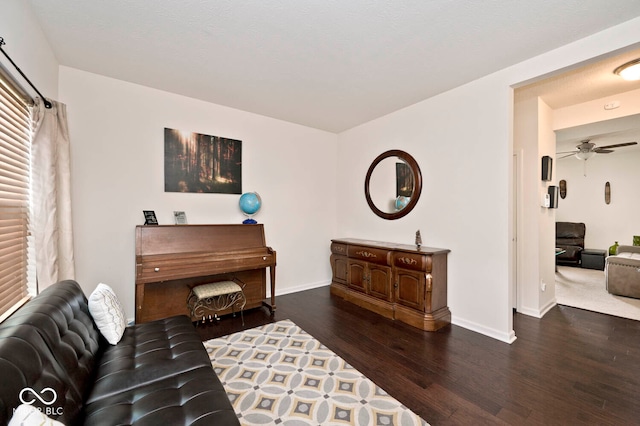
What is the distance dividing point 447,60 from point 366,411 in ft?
9.88

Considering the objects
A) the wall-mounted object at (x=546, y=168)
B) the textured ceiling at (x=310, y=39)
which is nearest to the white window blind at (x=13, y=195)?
the textured ceiling at (x=310, y=39)

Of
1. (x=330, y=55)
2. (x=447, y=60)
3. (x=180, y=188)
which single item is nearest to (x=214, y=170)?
(x=180, y=188)

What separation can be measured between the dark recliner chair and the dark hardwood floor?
3756 millimetres

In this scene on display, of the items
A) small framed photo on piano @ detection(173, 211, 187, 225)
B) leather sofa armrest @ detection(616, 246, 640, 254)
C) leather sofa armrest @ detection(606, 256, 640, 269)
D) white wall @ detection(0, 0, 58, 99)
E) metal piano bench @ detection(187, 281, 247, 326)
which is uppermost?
white wall @ detection(0, 0, 58, 99)

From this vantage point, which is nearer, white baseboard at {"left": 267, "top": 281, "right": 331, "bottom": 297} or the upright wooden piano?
the upright wooden piano

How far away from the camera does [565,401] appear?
185 centimetres

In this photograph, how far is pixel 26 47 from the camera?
6.32ft

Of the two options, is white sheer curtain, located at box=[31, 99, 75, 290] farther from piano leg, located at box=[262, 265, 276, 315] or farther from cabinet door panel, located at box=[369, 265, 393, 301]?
cabinet door panel, located at box=[369, 265, 393, 301]

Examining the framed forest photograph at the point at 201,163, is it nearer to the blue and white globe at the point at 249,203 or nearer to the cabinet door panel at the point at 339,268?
the blue and white globe at the point at 249,203

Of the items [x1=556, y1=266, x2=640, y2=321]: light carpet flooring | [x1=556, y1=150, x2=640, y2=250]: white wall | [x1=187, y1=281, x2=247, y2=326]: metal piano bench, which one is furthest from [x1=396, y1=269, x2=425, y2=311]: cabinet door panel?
[x1=556, y1=150, x2=640, y2=250]: white wall

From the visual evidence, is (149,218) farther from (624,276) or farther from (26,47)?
(624,276)

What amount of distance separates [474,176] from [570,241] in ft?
18.8

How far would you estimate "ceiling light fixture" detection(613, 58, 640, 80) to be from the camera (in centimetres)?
258

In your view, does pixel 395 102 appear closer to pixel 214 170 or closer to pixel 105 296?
pixel 214 170
